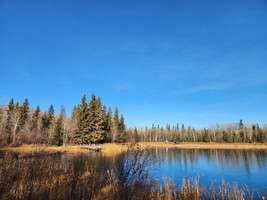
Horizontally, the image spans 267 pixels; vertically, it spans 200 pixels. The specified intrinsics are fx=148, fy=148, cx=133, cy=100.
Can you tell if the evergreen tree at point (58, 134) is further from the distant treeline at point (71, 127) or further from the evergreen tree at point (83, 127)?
the evergreen tree at point (83, 127)

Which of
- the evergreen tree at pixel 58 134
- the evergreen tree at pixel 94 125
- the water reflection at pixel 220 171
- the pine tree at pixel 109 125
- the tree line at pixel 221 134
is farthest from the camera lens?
the tree line at pixel 221 134

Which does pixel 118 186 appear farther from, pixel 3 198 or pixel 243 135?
pixel 243 135

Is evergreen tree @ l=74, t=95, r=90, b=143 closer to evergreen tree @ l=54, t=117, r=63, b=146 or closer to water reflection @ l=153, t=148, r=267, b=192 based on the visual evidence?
evergreen tree @ l=54, t=117, r=63, b=146

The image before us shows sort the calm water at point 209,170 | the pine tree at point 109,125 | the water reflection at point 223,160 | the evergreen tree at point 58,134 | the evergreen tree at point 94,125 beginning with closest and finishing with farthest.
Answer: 1. the calm water at point 209,170
2. the water reflection at point 223,160
3. the evergreen tree at point 94,125
4. the evergreen tree at point 58,134
5. the pine tree at point 109,125

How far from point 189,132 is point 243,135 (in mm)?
34095

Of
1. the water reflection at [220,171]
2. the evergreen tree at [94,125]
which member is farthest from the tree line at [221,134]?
the water reflection at [220,171]

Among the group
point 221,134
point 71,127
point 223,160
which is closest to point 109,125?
point 71,127

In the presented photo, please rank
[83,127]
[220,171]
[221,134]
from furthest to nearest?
[221,134] < [83,127] < [220,171]

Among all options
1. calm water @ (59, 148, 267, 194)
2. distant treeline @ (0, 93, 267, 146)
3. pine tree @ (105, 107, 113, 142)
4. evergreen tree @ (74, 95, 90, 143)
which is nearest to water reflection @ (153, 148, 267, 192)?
calm water @ (59, 148, 267, 194)

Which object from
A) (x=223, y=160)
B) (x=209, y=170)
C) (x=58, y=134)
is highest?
(x=58, y=134)

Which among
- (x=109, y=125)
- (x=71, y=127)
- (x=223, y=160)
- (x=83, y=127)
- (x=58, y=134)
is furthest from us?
(x=109, y=125)

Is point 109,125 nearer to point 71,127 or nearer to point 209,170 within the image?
point 71,127

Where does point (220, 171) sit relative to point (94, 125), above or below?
below

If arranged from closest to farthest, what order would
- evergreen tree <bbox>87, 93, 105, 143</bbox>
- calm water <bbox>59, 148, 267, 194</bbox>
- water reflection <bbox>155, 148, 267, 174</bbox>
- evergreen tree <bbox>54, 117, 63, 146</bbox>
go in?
calm water <bbox>59, 148, 267, 194</bbox>, water reflection <bbox>155, 148, 267, 174</bbox>, evergreen tree <bbox>87, 93, 105, 143</bbox>, evergreen tree <bbox>54, 117, 63, 146</bbox>
